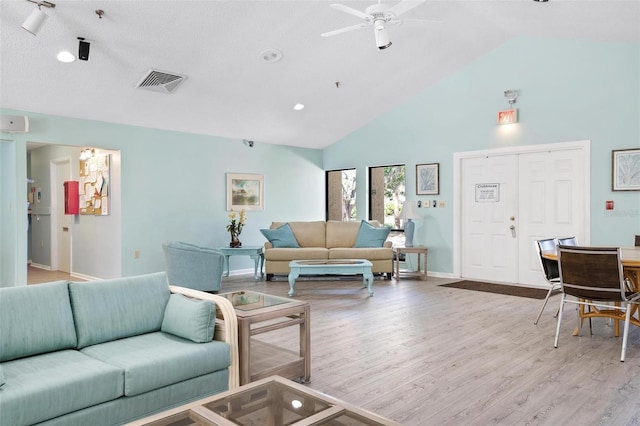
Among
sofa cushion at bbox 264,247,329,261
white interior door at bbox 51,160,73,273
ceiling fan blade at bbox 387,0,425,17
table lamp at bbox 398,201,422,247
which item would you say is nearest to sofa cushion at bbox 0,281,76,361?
ceiling fan blade at bbox 387,0,425,17

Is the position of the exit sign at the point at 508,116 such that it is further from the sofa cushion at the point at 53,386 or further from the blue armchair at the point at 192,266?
the sofa cushion at the point at 53,386

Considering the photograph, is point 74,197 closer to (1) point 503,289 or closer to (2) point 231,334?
(2) point 231,334

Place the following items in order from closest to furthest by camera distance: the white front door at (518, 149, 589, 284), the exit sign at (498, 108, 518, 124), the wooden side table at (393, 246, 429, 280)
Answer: the white front door at (518, 149, 589, 284)
the exit sign at (498, 108, 518, 124)
the wooden side table at (393, 246, 429, 280)

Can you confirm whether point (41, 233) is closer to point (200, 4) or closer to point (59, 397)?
point (200, 4)

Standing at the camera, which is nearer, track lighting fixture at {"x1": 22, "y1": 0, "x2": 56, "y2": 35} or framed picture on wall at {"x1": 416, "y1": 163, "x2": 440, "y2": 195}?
track lighting fixture at {"x1": 22, "y1": 0, "x2": 56, "y2": 35}

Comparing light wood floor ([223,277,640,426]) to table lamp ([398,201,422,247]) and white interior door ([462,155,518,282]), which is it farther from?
table lamp ([398,201,422,247])

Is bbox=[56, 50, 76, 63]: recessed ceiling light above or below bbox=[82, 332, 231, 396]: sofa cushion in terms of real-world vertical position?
above

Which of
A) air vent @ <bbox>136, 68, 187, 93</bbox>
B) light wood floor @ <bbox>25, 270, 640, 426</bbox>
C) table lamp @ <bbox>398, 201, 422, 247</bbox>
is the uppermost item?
air vent @ <bbox>136, 68, 187, 93</bbox>

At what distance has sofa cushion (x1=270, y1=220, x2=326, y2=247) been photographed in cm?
784

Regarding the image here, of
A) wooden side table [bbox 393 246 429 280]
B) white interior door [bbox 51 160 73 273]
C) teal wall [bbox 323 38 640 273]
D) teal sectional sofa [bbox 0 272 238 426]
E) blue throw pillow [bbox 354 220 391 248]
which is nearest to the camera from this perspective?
teal sectional sofa [bbox 0 272 238 426]

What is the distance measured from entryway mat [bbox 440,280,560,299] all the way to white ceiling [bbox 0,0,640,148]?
3207mm

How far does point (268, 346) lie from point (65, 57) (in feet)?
12.0

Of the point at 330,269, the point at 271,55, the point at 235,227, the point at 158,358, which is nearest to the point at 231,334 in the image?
the point at 158,358

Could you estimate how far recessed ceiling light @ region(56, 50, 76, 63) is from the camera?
15.2ft
